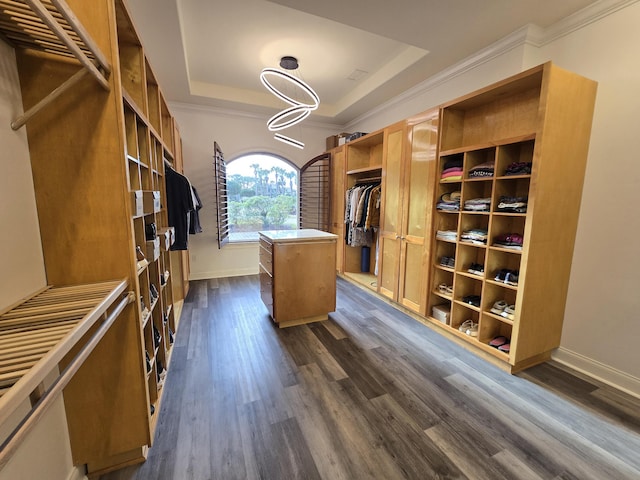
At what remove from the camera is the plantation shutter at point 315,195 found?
533cm

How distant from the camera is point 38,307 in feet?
3.22

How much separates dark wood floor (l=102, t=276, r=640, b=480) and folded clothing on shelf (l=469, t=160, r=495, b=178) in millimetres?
1617

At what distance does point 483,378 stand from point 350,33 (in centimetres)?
342

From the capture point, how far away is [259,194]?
5332 millimetres

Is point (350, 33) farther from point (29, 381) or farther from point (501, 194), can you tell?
point (29, 381)

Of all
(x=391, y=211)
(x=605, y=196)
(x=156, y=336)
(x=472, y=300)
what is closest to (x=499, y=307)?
(x=472, y=300)

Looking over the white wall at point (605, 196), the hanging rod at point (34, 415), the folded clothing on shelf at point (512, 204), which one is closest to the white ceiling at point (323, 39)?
the white wall at point (605, 196)

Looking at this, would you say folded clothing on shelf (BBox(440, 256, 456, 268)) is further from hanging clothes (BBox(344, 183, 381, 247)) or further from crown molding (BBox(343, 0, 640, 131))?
crown molding (BBox(343, 0, 640, 131))

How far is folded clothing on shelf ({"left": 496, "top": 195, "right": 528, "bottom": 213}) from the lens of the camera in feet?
7.18

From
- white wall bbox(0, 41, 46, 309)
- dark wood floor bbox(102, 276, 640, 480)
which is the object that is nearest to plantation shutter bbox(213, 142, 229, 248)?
dark wood floor bbox(102, 276, 640, 480)

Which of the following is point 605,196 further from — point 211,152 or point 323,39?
point 211,152

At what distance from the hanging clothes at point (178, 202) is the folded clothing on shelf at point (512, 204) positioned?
2.95 m

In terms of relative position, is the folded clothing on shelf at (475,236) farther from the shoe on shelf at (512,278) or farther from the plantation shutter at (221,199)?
the plantation shutter at (221,199)

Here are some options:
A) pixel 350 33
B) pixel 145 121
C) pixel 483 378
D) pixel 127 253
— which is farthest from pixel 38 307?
pixel 350 33
